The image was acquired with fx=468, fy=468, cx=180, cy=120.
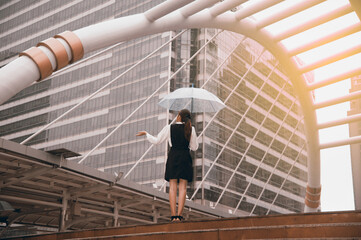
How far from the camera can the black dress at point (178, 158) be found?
6277 millimetres

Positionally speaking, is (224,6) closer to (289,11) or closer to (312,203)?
(289,11)

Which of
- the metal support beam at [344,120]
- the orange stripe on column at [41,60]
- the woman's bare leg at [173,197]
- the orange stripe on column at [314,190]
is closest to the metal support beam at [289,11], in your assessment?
the woman's bare leg at [173,197]

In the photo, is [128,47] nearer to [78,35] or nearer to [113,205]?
[113,205]

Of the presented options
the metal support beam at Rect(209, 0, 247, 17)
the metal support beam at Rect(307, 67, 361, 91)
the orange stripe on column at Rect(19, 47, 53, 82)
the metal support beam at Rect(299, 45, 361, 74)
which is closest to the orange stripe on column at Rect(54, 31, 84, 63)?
the orange stripe on column at Rect(19, 47, 53, 82)

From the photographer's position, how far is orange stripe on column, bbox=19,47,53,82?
6.95 meters

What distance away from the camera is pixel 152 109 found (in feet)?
199

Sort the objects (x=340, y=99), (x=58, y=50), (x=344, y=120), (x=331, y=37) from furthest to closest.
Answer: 1. (x=344, y=120)
2. (x=340, y=99)
3. (x=331, y=37)
4. (x=58, y=50)

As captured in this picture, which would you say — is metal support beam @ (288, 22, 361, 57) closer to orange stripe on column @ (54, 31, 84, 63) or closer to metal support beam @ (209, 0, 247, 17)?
metal support beam @ (209, 0, 247, 17)

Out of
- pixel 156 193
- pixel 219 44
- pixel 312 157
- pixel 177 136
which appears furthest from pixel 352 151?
pixel 219 44

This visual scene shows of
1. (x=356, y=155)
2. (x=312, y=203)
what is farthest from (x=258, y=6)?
(x=312, y=203)

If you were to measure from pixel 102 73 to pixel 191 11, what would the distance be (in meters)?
61.4

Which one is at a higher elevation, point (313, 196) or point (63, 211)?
point (313, 196)

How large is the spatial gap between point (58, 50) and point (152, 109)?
175 ft

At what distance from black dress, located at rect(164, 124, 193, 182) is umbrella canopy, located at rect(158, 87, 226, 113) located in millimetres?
1005
